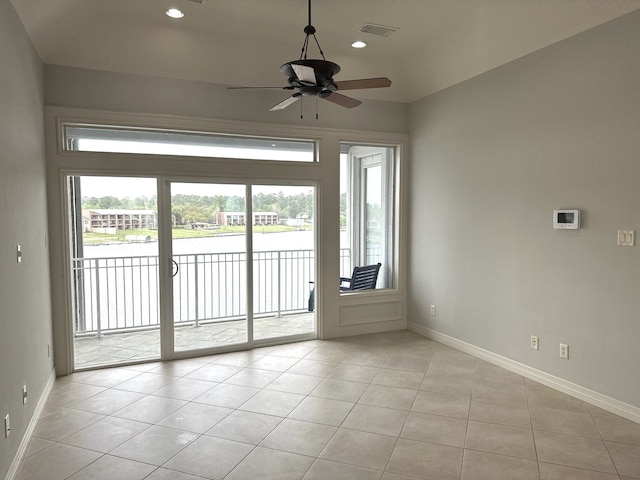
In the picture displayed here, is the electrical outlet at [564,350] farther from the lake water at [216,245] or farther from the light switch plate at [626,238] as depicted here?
the lake water at [216,245]

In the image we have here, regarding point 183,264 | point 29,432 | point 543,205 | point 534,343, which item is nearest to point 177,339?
point 183,264

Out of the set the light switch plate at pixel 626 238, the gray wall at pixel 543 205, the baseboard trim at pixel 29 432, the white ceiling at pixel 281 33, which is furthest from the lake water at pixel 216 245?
the light switch plate at pixel 626 238

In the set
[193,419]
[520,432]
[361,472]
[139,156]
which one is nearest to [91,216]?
[139,156]

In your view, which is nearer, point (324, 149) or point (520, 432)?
point (520, 432)

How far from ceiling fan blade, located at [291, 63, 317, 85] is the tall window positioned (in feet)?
9.19

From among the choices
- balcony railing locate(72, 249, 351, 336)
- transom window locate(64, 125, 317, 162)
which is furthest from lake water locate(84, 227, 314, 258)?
transom window locate(64, 125, 317, 162)

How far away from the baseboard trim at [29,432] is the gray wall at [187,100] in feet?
8.58

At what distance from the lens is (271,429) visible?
3047mm

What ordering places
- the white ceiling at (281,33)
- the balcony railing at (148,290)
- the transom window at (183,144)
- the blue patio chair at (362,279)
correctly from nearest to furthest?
the white ceiling at (281,33), the transom window at (183,144), the balcony railing at (148,290), the blue patio chair at (362,279)

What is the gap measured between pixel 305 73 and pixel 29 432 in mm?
3101

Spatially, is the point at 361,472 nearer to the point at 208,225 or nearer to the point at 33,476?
the point at 33,476

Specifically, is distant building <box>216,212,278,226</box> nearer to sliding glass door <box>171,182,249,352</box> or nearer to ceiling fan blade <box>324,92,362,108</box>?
sliding glass door <box>171,182,249,352</box>

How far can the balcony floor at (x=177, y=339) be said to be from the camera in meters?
4.69

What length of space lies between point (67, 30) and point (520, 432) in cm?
487
